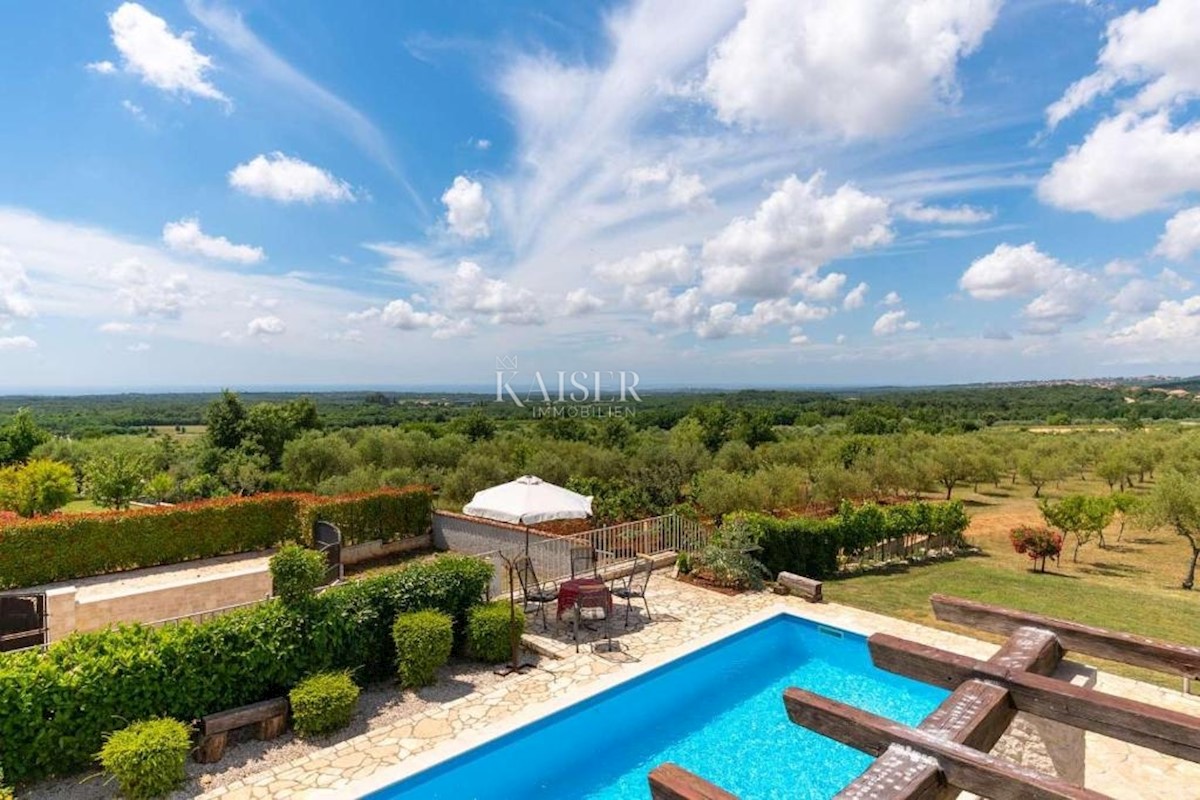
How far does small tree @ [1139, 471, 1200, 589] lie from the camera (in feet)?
51.2

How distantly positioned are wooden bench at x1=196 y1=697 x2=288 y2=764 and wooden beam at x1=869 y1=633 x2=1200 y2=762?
6.96 metres

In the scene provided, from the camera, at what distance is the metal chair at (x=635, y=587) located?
33.9 feet

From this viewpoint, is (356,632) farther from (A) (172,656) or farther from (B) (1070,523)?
(B) (1070,523)

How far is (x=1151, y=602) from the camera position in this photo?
42.1 feet

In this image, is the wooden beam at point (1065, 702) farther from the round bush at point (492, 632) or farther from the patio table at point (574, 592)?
the patio table at point (574, 592)

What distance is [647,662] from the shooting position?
8.62 metres

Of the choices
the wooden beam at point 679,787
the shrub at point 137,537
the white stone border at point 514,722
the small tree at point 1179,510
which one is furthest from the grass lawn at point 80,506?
the small tree at point 1179,510

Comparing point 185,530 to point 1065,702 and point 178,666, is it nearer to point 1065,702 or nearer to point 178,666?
point 178,666

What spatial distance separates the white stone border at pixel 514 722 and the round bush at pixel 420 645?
4.35ft

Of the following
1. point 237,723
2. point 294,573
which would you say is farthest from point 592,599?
point 237,723

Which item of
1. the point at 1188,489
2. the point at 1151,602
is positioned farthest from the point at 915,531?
the point at 1188,489

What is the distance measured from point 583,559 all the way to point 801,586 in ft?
13.8

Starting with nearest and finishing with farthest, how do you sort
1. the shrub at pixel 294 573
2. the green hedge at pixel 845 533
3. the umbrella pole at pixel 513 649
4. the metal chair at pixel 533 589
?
the shrub at pixel 294 573 < the umbrella pole at pixel 513 649 < the metal chair at pixel 533 589 < the green hedge at pixel 845 533

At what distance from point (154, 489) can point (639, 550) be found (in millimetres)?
20396
